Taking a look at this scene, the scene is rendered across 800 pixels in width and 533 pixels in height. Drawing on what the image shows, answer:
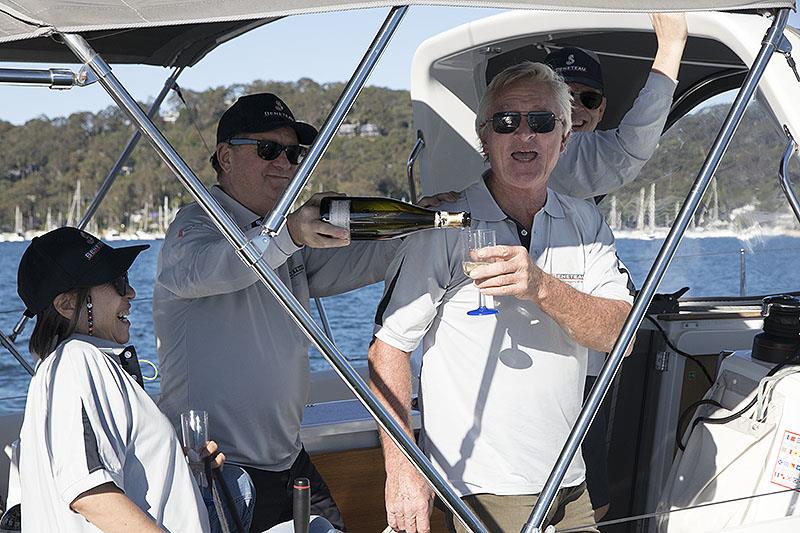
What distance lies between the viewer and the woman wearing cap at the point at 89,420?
1.90 m

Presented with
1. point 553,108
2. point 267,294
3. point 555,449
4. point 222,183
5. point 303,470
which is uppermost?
point 553,108

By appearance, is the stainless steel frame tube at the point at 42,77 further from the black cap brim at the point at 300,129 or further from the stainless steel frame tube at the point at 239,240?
the black cap brim at the point at 300,129

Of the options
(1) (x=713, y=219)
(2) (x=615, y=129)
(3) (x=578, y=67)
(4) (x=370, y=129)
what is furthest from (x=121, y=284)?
(4) (x=370, y=129)

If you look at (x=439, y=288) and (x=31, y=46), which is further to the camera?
(x=31, y=46)

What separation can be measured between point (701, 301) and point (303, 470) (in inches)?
65.8

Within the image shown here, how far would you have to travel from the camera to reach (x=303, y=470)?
9.02ft

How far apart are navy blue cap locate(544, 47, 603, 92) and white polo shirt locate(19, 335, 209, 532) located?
176 cm

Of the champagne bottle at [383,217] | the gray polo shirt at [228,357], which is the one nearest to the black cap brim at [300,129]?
the gray polo shirt at [228,357]

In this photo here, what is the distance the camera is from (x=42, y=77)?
186 cm

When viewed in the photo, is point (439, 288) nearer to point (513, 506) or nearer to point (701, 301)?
point (513, 506)

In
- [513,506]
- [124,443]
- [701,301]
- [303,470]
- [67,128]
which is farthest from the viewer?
[67,128]

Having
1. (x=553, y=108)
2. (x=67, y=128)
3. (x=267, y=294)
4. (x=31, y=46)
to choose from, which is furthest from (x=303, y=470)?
→ (x=67, y=128)

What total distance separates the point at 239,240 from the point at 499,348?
71cm

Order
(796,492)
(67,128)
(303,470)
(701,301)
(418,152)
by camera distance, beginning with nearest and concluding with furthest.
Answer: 1. (796,492)
2. (303,470)
3. (701,301)
4. (418,152)
5. (67,128)
